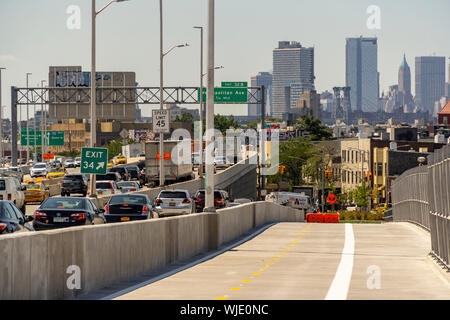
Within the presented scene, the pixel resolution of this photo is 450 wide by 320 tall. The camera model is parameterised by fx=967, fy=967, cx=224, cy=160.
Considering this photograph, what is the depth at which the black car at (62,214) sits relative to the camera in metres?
27.0

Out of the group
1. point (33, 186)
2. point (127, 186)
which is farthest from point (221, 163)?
point (33, 186)

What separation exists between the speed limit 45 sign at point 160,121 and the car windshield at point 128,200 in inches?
841

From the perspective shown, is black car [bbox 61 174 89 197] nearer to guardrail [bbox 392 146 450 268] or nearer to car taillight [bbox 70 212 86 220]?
car taillight [bbox 70 212 86 220]

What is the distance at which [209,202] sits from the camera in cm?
2673

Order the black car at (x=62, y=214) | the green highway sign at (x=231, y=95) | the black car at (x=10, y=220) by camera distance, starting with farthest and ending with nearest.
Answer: the green highway sign at (x=231, y=95)
the black car at (x=62, y=214)
the black car at (x=10, y=220)

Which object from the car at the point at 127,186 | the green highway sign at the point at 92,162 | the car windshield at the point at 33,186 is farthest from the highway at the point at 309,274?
the car windshield at the point at 33,186

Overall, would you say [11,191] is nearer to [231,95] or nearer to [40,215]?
[40,215]

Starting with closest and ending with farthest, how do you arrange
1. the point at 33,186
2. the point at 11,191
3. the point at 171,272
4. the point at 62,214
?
the point at 171,272 < the point at 62,214 < the point at 11,191 < the point at 33,186

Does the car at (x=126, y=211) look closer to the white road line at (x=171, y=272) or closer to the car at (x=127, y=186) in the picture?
the white road line at (x=171, y=272)

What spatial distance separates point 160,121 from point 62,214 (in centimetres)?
2817

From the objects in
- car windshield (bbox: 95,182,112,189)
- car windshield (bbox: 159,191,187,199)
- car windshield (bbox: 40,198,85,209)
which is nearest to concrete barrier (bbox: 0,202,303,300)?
car windshield (bbox: 40,198,85,209)

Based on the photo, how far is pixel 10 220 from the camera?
2050 centimetres

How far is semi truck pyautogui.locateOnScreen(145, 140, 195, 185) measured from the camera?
7775cm
